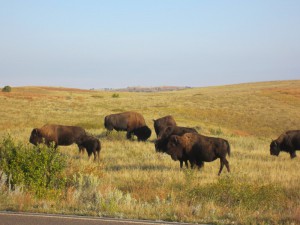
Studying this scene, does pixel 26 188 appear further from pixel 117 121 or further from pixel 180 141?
pixel 117 121

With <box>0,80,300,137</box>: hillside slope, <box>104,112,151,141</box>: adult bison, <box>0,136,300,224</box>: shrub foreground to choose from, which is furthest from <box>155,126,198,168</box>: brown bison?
<box>0,80,300,137</box>: hillside slope

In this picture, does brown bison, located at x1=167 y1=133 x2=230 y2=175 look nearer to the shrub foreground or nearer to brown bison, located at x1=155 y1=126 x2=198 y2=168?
brown bison, located at x1=155 y1=126 x2=198 y2=168

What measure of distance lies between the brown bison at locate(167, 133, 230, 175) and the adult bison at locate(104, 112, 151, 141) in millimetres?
11860

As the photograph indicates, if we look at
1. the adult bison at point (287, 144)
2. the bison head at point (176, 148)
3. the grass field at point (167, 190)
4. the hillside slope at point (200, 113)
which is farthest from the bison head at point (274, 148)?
the hillside slope at point (200, 113)

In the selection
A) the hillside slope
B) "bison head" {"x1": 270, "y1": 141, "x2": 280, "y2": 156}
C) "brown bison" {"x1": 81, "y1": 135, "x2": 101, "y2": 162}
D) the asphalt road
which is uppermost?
the asphalt road

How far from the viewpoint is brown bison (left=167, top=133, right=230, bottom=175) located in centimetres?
1427

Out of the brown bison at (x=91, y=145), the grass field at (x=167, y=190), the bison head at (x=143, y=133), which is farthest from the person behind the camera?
the bison head at (x=143, y=133)

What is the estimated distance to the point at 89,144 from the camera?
17766 mm

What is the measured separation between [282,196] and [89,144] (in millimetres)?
9159

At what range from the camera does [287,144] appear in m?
19.9

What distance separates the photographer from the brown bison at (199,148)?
14.3 m

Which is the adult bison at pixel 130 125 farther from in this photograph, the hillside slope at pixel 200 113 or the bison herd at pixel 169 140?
the hillside slope at pixel 200 113

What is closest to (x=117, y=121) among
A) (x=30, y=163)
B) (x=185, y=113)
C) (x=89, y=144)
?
(x=89, y=144)

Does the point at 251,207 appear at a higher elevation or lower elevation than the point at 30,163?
lower
